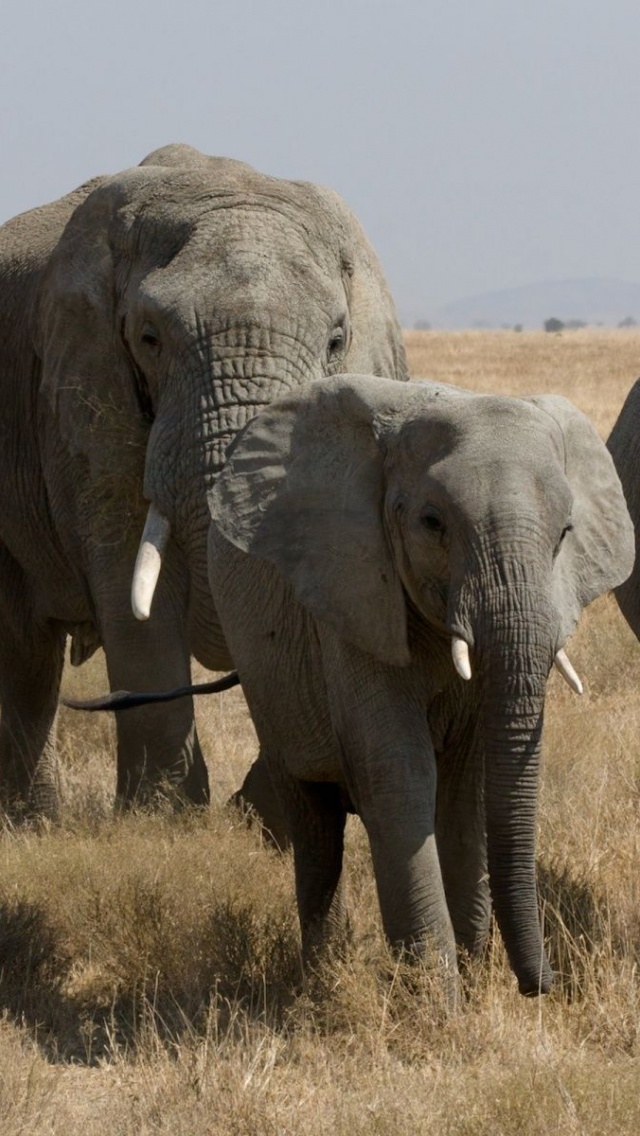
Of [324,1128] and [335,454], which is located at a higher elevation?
[335,454]

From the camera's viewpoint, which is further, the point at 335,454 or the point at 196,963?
the point at 196,963

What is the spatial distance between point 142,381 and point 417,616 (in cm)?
243

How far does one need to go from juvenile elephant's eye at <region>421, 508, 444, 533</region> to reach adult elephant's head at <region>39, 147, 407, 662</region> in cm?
121

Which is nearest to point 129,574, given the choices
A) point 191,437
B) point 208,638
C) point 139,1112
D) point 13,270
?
point 208,638

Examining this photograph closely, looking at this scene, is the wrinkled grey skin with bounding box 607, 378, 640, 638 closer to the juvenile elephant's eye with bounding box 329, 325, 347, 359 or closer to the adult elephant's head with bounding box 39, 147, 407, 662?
the adult elephant's head with bounding box 39, 147, 407, 662

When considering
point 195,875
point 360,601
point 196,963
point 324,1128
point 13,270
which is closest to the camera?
point 324,1128

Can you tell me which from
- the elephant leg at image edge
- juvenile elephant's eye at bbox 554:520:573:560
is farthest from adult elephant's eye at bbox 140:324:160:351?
juvenile elephant's eye at bbox 554:520:573:560

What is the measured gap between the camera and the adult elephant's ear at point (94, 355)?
737 centimetres

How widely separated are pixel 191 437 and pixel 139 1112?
2393mm

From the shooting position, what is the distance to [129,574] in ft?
24.5

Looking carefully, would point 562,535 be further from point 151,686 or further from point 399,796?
point 151,686

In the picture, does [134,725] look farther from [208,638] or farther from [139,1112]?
[139,1112]

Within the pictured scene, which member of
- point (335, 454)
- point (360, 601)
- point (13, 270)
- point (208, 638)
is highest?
point (13, 270)

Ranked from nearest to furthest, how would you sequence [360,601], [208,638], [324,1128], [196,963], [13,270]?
[324,1128] → [360,601] → [196,963] → [208,638] → [13,270]
